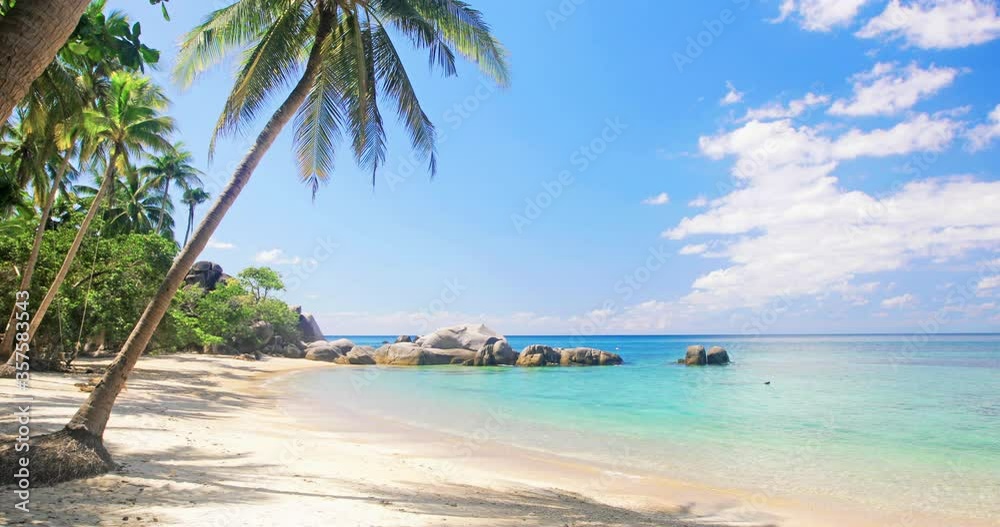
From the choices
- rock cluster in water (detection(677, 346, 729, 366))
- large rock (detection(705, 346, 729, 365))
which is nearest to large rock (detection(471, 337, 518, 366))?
rock cluster in water (detection(677, 346, 729, 366))

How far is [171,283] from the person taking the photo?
687 cm

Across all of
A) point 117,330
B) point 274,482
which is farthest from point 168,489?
point 117,330

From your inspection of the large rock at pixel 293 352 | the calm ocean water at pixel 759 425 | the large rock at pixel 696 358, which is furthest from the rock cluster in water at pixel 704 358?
the large rock at pixel 293 352

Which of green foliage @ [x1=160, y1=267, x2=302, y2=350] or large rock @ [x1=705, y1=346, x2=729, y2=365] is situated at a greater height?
green foliage @ [x1=160, y1=267, x2=302, y2=350]

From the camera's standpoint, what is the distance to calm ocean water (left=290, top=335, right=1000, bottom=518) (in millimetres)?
10312

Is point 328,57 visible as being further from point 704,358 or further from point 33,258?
point 704,358

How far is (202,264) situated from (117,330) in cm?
3188

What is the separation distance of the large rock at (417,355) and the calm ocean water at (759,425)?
1390cm

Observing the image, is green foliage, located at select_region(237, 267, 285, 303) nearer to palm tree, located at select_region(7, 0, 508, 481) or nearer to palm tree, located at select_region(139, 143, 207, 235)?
palm tree, located at select_region(139, 143, 207, 235)

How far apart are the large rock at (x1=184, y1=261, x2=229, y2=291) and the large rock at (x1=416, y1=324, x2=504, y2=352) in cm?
1956

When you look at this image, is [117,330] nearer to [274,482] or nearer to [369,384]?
[369,384]

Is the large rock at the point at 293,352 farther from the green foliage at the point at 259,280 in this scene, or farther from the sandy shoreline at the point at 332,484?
the sandy shoreline at the point at 332,484

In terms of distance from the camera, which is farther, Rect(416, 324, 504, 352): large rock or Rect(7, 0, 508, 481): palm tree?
Rect(416, 324, 504, 352): large rock

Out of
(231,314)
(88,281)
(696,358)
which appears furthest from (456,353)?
(88,281)
